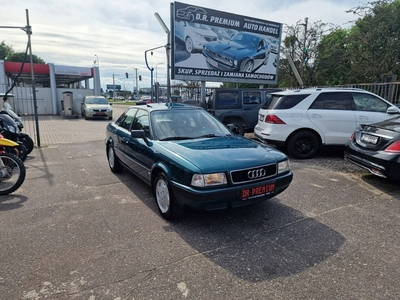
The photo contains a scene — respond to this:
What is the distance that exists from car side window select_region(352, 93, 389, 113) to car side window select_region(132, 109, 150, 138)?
522 centimetres

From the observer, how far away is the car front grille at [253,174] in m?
3.13

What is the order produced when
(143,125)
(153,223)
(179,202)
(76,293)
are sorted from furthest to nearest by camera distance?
(143,125) → (153,223) → (179,202) → (76,293)

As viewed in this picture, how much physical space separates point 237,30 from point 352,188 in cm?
956

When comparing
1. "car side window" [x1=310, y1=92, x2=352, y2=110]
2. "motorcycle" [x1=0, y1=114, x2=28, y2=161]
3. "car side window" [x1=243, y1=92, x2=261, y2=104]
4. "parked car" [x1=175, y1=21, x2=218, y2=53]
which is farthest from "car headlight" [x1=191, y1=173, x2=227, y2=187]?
"parked car" [x1=175, y1=21, x2=218, y2=53]

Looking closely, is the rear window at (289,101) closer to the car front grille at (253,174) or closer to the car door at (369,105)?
the car door at (369,105)

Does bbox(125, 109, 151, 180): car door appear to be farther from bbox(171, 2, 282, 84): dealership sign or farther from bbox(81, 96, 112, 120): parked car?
bbox(81, 96, 112, 120): parked car

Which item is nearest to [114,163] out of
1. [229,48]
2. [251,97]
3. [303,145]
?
[303,145]

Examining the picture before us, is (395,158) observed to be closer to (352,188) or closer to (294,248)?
(352,188)

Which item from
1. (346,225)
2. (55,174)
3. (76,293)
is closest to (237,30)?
(55,174)

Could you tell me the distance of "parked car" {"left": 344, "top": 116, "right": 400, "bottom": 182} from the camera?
4.22 meters

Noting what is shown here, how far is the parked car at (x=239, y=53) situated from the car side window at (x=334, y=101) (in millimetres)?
6191

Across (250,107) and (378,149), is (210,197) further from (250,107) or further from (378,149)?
(250,107)

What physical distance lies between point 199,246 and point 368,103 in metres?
6.00

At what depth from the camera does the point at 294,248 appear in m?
2.92
